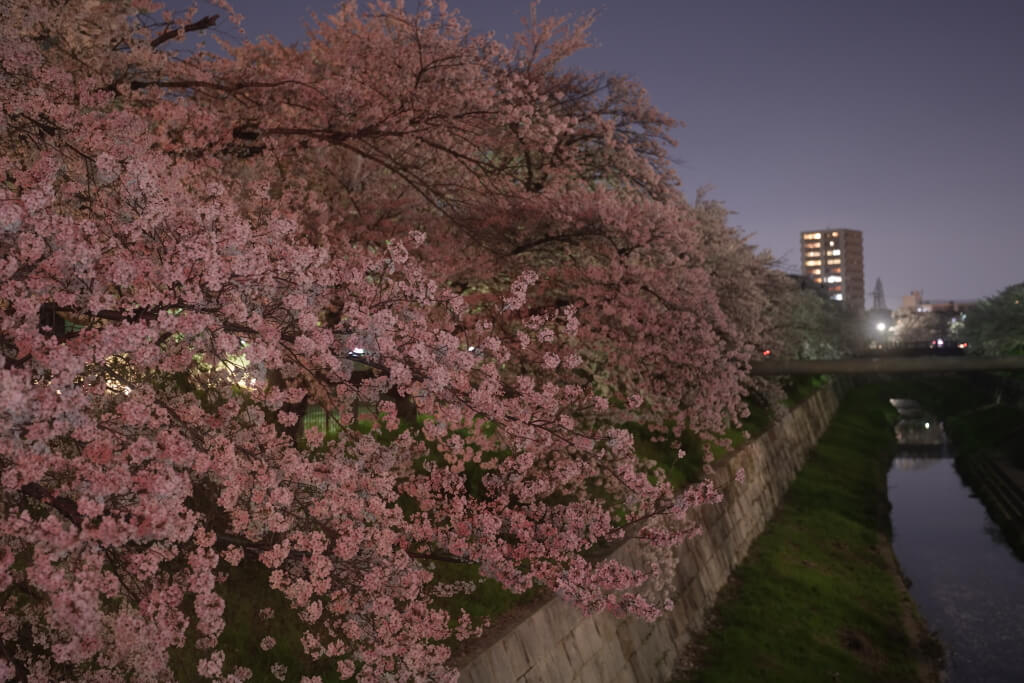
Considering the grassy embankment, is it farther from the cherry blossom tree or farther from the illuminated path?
the illuminated path

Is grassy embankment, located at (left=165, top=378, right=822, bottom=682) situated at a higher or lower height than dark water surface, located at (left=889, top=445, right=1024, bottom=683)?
higher

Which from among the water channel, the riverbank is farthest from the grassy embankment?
the water channel

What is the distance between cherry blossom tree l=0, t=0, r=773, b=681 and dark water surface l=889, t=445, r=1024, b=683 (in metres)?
11.5

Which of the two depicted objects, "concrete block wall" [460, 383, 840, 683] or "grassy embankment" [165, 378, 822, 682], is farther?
"concrete block wall" [460, 383, 840, 683]

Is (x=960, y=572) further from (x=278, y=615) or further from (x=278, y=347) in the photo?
(x=278, y=347)

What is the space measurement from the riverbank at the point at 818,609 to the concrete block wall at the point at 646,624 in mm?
523

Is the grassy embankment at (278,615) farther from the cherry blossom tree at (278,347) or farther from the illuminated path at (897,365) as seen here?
the illuminated path at (897,365)

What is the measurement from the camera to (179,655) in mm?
7641

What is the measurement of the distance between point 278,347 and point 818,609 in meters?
18.3

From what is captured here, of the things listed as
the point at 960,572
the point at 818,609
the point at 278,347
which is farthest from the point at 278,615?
the point at 960,572

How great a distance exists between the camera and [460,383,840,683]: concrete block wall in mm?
10008

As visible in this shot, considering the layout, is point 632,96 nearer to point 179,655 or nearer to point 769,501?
point 179,655

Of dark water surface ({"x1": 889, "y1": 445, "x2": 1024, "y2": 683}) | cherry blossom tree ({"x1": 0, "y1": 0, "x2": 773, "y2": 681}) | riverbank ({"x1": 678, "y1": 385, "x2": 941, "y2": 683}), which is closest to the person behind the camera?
cherry blossom tree ({"x1": 0, "y1": 0, "x2": 773, "y2": 681})

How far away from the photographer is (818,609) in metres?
19.5
